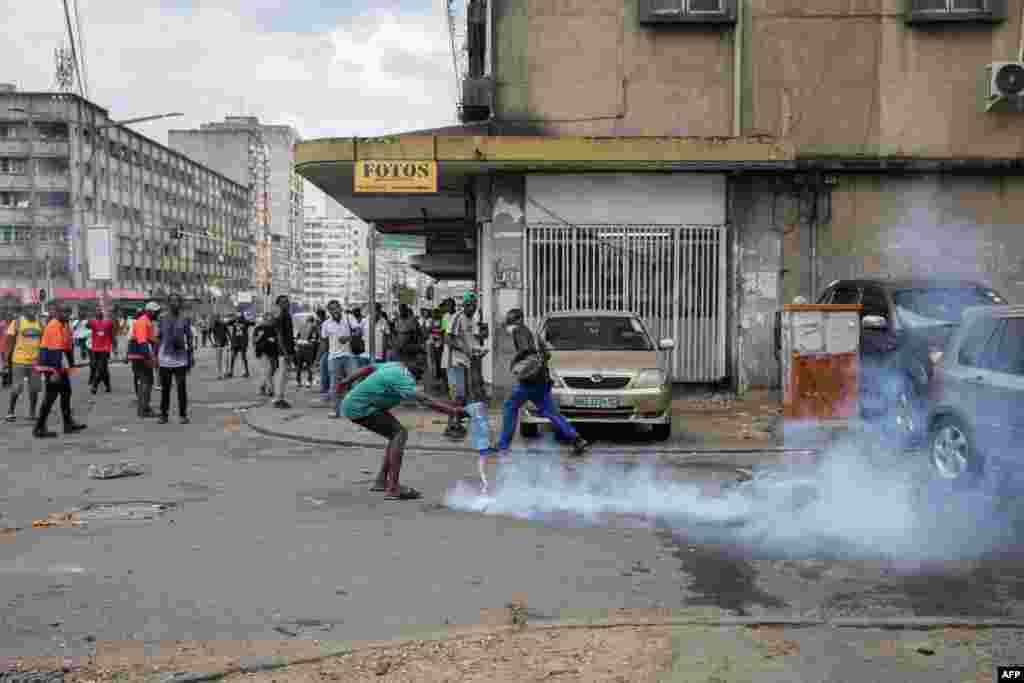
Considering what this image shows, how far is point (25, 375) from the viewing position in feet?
47.6

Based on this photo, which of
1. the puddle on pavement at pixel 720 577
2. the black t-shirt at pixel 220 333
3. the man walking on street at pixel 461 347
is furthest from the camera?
the black t-shirt at pixel 220 333

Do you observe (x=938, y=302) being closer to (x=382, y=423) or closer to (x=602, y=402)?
(x=602, y=402)

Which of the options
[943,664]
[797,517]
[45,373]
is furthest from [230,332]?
[943,664]

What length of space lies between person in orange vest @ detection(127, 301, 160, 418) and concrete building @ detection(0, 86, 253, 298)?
4146cm

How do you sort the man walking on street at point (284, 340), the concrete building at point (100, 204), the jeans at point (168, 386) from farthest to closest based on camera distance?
the concrete building at point (100, 204) < the man walking on street at point (284, 340) < the jeans at point (168, 386)

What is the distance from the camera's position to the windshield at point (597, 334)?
12344mm

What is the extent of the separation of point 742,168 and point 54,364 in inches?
409

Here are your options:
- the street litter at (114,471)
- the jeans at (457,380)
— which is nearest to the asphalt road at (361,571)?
the street litter at (114,471)

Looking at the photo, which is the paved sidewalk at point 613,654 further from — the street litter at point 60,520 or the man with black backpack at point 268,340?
the man with black backpack at point 268,340

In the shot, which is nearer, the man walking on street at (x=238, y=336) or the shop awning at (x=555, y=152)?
the shop awning at (x=555, y=152)

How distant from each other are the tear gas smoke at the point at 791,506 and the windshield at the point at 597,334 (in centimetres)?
250

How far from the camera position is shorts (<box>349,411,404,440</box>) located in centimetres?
851

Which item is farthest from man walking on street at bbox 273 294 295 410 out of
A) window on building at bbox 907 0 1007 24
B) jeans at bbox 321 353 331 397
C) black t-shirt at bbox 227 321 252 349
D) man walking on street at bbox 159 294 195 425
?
window on building at bbox 907 0 1007 24

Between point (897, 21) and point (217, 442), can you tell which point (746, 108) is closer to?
point (897, 21)
